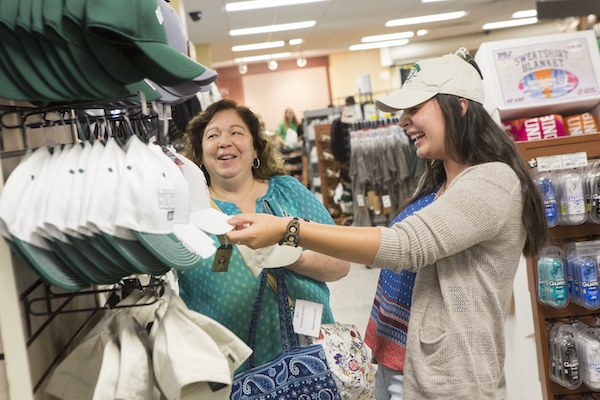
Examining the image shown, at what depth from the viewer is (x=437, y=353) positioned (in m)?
1.82

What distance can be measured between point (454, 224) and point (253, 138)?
1.15 m

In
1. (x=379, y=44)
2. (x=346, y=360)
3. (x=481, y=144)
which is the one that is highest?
(x=379, y=44)

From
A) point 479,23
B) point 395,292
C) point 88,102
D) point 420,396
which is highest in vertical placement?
point 479,23

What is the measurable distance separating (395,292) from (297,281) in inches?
14.5

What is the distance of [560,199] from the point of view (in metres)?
2.87

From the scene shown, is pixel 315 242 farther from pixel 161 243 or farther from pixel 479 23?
pixel 479 23

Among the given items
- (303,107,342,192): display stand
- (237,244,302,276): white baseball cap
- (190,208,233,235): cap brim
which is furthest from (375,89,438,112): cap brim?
(303,107,342,192): display stand

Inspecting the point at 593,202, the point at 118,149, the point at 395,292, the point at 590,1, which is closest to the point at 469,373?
the point at 395,292

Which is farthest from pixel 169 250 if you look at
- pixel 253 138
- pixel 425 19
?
pixel 425 19

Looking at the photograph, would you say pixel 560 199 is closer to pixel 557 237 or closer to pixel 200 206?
pixel 557 237

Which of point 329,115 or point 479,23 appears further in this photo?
point 479,23

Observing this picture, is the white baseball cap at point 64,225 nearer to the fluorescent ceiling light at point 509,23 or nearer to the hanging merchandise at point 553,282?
the hanging merchandise at point 553,282

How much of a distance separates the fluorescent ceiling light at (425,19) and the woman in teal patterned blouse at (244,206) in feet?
37.3

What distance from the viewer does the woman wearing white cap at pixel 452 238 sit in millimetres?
1702
